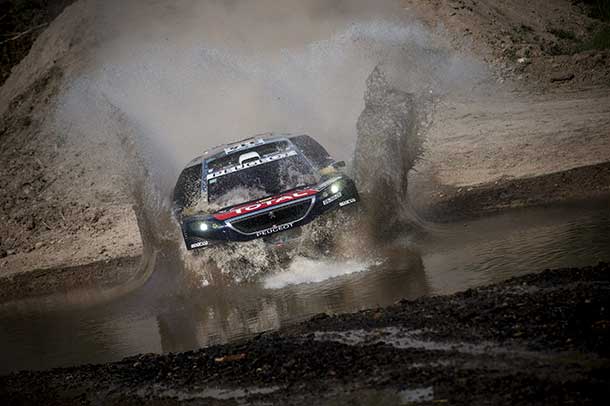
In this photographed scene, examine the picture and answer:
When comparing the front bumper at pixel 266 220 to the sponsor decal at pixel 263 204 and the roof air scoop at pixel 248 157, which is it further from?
the roof air scoop at pixel 248 157

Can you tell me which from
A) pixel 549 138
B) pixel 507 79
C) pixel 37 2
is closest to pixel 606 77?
pixel 507 79

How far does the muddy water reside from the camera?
324 inches

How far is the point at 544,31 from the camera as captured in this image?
75.1 ft

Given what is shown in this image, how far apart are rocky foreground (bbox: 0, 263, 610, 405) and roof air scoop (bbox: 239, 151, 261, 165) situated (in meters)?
4.04

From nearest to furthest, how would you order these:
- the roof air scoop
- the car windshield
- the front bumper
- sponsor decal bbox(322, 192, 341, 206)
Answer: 1. the front bumper
2. sponsor decal bbox(322, 192, 341, 206)
3. the car windshield
4. the roof air scoop

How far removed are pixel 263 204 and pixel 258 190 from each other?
61cm

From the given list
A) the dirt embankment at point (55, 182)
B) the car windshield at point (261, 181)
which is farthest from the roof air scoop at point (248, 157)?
the dirt embankment at point (55, 182)

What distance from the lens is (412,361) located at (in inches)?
223

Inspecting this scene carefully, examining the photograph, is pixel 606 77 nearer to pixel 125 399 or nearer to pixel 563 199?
pixel 563 199

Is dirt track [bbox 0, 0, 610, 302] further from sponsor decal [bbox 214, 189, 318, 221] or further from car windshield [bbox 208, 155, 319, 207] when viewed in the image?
sponsor decal [bbox 214, 189, 318, 221]

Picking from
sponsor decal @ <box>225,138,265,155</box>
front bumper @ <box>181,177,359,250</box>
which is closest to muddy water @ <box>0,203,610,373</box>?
front bumper @ <box>181,177,359,250</box>

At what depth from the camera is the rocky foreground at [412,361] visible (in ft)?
16.2

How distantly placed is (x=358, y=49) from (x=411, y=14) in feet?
8.37

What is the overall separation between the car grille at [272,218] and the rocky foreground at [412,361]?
243cm
